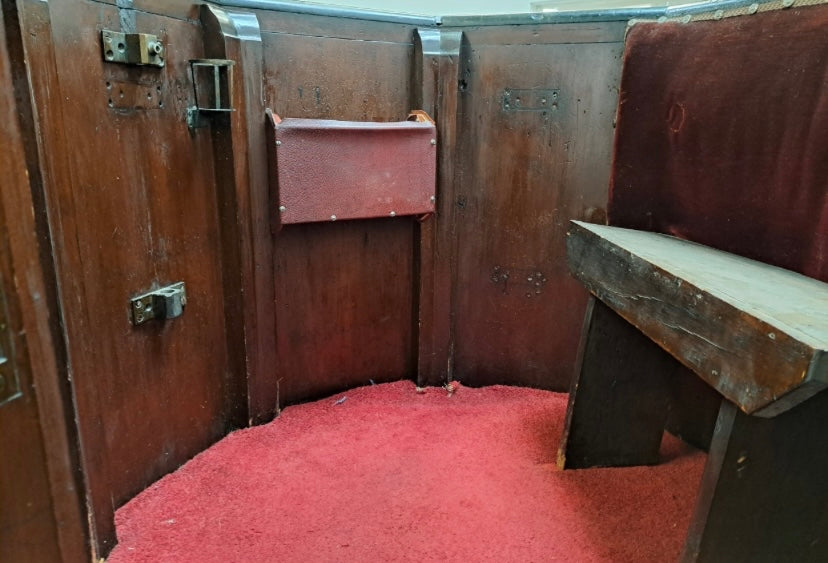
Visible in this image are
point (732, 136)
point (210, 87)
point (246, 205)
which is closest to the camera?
point (732, 136)

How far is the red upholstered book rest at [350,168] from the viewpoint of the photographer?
180 centimetres

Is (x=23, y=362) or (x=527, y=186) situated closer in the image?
(x=23, y=362)

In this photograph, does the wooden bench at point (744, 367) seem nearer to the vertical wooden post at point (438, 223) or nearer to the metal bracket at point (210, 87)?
the vertical wooden post at point (438, 223)

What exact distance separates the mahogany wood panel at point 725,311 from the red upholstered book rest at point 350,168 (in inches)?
29.0

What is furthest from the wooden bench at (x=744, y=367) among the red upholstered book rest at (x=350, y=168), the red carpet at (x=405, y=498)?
the red upholstered book rest at (x=350, y=168)

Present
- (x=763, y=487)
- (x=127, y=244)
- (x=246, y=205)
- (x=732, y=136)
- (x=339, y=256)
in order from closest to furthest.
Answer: (x=763, y=487)
(x=732, y=136)
(x=127, y=244)
(x=246, y=205)
(x=339, y=256)

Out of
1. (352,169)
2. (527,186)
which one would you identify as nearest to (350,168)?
(352,169)

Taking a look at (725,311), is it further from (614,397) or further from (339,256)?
(339,256)

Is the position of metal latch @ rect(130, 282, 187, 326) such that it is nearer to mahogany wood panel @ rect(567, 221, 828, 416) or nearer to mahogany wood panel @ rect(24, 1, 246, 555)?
mahogany wood panel @ rect(24, 1, 246, 555)

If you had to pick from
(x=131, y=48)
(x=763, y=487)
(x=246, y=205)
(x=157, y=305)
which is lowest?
(x=763, y=487)

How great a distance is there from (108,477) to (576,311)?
157cm

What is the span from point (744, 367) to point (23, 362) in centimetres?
108

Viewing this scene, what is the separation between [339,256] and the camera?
2.06m

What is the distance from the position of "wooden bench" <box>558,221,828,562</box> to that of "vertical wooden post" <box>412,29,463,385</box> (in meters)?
0.75
